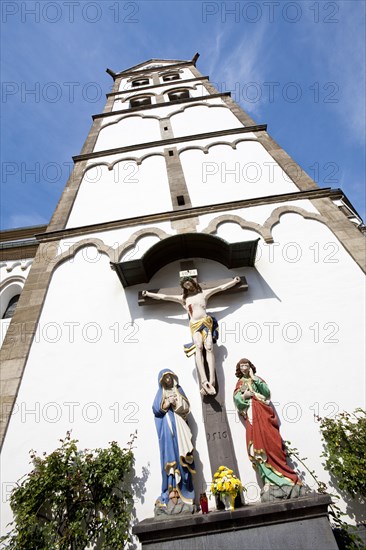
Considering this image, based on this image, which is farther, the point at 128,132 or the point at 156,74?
the point at 156,74

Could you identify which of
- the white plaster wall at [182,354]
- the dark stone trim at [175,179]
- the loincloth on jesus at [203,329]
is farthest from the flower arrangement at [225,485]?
the dark stone trim at [175,179]

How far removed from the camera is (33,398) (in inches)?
207

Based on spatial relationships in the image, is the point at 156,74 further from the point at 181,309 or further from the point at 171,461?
the point at 171,461

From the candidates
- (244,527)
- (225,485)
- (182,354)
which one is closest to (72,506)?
(225,485)

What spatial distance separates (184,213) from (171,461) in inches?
188

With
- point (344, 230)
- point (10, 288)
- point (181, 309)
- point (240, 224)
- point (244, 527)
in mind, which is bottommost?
point (244, 527)

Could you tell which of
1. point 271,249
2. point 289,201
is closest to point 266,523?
point 271,249

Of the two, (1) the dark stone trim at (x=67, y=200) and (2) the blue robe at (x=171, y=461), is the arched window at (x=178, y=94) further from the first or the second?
(2) the blue robe at (x=171, y=461)

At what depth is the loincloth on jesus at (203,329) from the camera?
5.22 meters

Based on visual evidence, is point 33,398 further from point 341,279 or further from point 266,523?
point 341,279

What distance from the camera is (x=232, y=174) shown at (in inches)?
351

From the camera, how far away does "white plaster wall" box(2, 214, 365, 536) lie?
4.81m

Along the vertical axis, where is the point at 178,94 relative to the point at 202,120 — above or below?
above

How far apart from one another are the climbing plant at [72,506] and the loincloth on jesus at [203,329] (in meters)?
1.61
